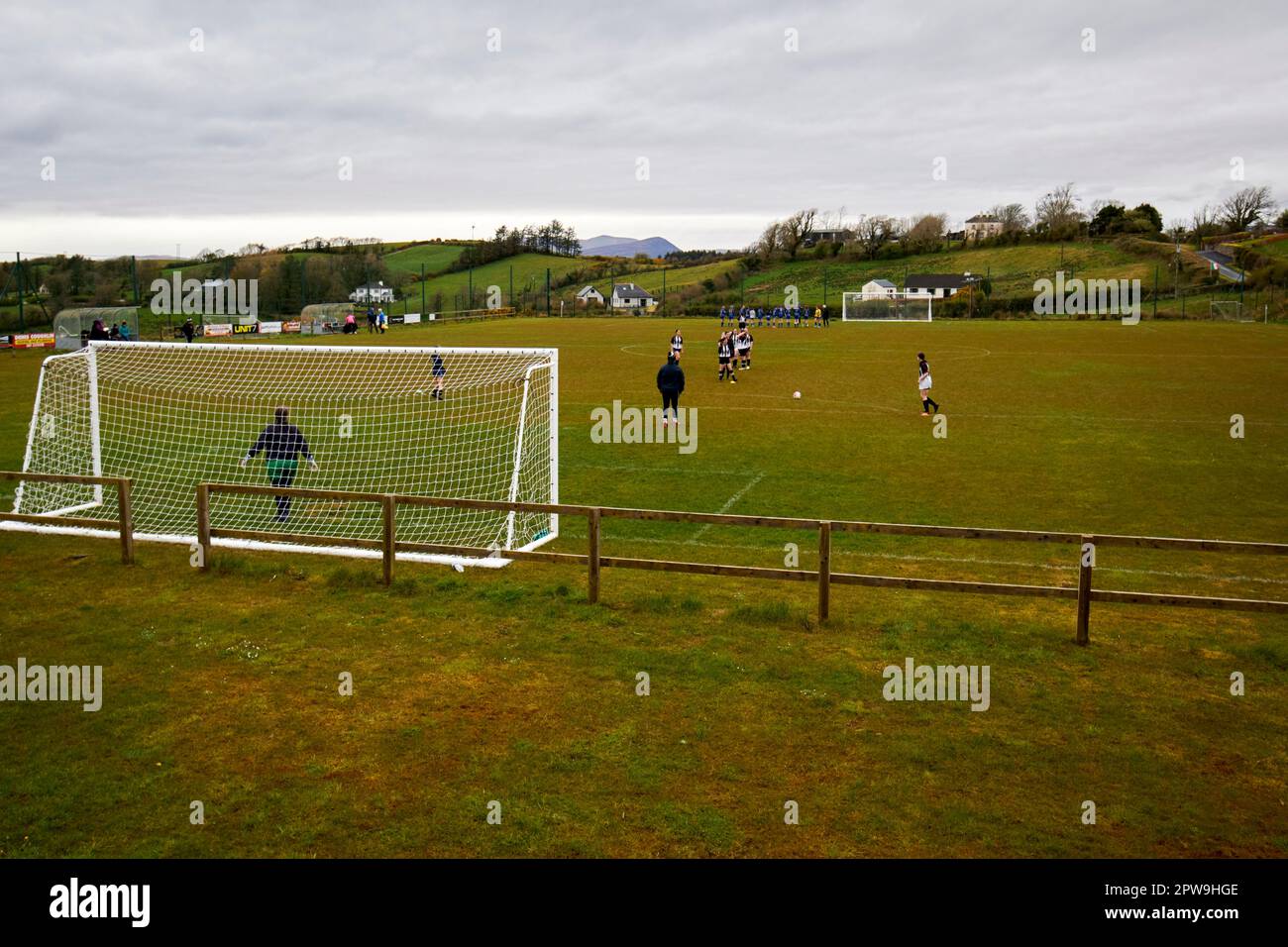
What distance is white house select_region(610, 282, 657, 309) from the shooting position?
108500mm

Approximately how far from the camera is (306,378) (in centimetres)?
3241

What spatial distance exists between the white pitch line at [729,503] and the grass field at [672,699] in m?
0.10

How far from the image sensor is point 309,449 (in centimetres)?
1994

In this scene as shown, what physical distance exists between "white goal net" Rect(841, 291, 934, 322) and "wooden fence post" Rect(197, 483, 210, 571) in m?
79.5

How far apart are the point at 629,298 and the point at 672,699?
10592 centimetres

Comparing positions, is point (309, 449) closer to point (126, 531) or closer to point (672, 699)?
point (126, 531)

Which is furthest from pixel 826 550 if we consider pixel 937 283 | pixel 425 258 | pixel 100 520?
pixel 425 258

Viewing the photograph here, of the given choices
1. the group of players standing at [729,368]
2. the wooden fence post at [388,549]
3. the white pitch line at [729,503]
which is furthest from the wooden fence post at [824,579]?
the group of players standing at [729,368]

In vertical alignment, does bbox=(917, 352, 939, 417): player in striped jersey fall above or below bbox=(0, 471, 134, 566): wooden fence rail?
above

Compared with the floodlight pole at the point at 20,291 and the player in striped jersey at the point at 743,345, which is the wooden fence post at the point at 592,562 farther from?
the floodlight pole at the point at 20,291

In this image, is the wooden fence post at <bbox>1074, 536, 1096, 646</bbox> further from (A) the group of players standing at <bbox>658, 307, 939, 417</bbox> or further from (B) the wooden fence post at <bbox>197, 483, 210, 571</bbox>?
(A) the group of players standing at <bbox>658, 307, 939, 417</bbox>

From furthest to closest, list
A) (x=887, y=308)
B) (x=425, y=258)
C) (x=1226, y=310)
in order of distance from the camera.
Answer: (x=425, y=258) → (x=887, y=308) → (x=1226, y=310)

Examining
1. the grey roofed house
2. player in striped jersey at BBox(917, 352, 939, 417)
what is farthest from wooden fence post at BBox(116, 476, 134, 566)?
the grey roofed house
